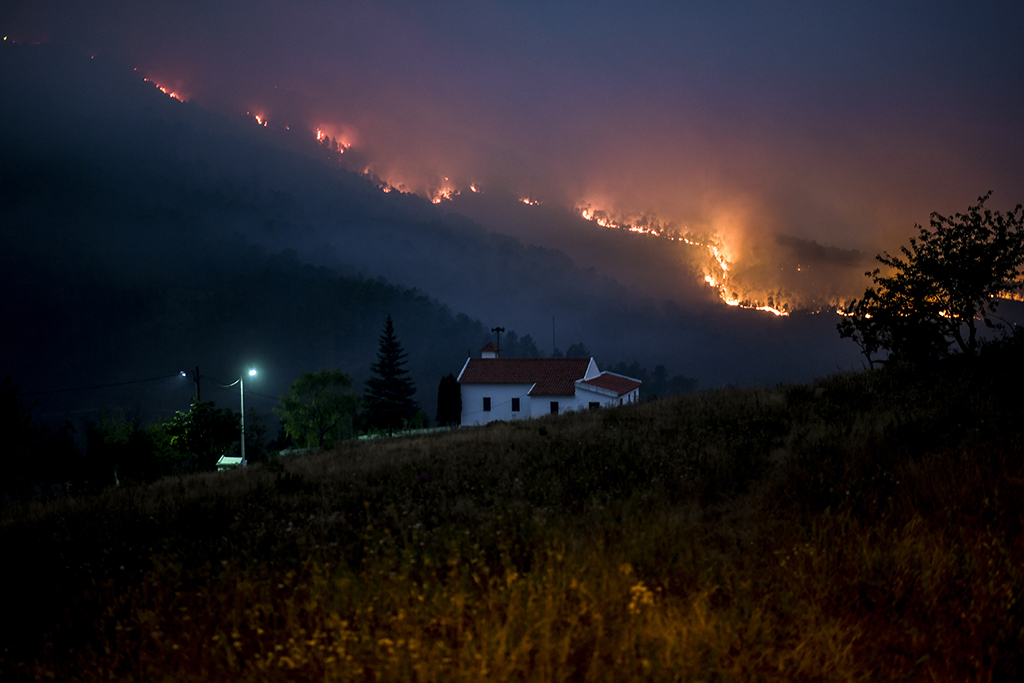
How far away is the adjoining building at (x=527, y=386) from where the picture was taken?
48.4m

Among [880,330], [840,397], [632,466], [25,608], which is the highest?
[880,330]

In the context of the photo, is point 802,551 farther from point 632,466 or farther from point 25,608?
point 25,608

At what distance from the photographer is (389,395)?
214 ft

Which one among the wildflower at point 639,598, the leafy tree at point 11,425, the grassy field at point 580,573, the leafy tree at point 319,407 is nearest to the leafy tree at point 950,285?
the grassy field at point 580,573

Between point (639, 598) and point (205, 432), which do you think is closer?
point (639, 598)

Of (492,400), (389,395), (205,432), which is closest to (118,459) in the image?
(205,432)

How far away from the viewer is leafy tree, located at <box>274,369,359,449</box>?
5478 centimetres

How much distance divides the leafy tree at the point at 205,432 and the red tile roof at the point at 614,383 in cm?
2917

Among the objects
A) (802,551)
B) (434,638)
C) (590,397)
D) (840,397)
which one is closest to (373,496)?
(434,638)

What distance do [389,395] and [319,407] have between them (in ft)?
38.1

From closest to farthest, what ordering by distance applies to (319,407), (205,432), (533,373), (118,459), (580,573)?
1. (580,573)
2. (118,459)
3. (205,432)
4. (533,373)
5. (319,407)

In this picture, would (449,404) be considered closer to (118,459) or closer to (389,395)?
(389,395)

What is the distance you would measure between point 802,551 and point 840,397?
8.80m

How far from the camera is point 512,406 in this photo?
165 feet
